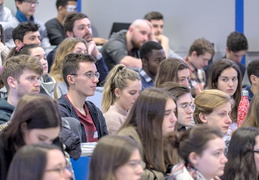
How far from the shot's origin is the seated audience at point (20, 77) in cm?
435

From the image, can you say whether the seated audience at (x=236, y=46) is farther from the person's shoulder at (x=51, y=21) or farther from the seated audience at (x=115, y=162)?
the seated audience at (x=115, y=162)

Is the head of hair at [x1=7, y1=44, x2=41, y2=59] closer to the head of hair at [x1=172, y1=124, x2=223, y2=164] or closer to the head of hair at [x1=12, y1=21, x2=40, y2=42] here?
the head of hair at [x1=12, y1=21, x2=40, y2=42]

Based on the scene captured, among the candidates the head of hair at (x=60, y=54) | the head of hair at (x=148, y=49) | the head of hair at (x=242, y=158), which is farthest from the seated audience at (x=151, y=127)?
the head of hair at (x=148, y=49)

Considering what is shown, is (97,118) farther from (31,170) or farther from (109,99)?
(31,170)

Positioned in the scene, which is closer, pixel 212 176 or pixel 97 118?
pixel 212 176

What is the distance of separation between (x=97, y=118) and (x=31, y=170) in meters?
2.08

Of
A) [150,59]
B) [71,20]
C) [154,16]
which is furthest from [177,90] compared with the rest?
[154,16]

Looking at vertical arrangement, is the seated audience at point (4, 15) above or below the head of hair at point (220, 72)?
above

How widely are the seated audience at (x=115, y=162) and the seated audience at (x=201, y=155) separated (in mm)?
547

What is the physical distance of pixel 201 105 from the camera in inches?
182

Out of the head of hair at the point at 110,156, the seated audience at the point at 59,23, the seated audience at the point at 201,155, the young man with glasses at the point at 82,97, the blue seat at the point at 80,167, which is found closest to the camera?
the head of hair at the point at 110,156

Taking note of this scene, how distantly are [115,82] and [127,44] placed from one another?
2.35m

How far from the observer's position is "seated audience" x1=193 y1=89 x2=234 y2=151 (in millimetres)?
4535

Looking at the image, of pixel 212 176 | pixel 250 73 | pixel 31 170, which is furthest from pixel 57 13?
pixel 31 170
